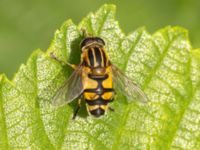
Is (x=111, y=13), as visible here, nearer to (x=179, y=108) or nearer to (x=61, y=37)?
(x=61, y=37)

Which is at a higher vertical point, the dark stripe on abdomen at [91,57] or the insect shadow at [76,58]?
the dark stripe on abdomen at [91,57]

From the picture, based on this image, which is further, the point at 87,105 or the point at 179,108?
the point at 87,105

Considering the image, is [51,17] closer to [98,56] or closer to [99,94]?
[98,56]

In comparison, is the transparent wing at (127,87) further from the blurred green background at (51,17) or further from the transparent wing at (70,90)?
the blurred green background at (51,17)

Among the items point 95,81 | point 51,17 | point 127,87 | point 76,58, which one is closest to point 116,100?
point 127,87

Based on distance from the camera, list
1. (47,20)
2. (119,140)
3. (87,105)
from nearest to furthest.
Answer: (119,140) < (87,105) < (47,20)

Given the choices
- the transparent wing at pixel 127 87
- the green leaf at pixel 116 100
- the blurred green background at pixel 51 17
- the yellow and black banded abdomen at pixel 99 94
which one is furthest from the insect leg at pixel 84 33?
the blurred green background at pixel 51 17

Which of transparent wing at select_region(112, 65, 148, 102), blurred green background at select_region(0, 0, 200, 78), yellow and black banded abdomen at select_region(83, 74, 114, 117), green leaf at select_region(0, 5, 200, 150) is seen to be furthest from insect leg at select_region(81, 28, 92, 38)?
blurred green background at select_region(0, 0, 200, 78)

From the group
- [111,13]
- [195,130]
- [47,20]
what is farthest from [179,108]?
[47,20]
